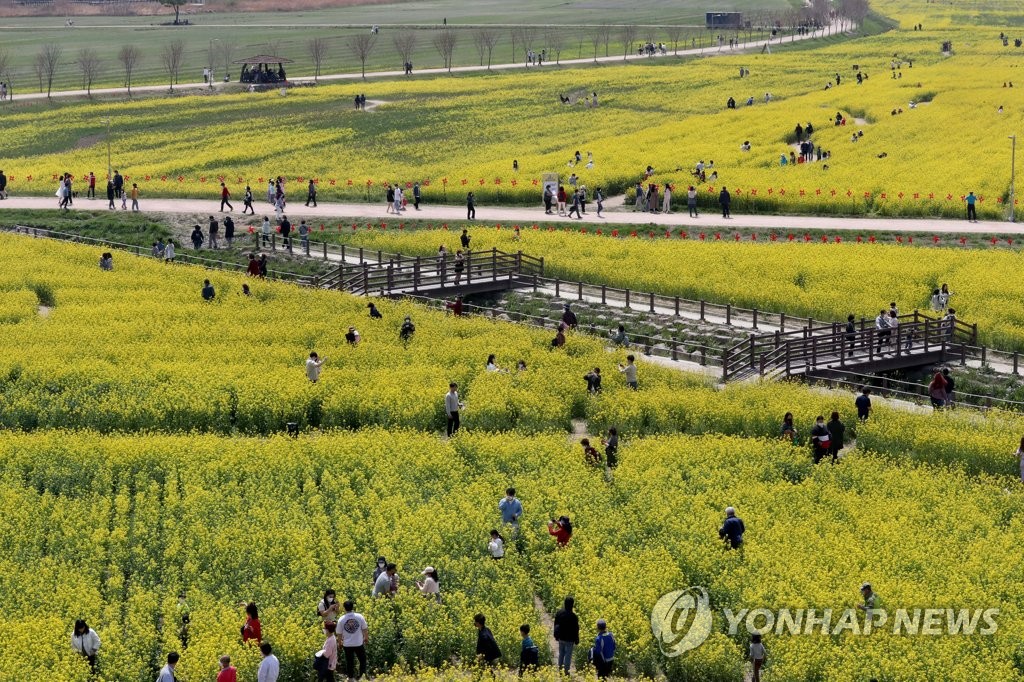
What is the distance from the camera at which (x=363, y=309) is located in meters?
49.8

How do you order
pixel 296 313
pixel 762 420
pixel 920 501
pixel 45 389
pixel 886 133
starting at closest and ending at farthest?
pixel 920 501
pixel 762 420
pixel 45 389
pixel 296 313
pixel 886 133

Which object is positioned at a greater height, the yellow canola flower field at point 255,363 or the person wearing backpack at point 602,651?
the yellow canola flower field at point 255,363

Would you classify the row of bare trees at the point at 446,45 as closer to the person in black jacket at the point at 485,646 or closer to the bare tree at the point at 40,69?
the bare tree at the point at 40,69

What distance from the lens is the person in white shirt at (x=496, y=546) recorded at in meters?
29.2

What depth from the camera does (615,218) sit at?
68.2 metres

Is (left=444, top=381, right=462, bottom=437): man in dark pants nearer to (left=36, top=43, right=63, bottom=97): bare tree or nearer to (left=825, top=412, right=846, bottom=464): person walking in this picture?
(left=825, top=412, right=846, bottom=464): person walking

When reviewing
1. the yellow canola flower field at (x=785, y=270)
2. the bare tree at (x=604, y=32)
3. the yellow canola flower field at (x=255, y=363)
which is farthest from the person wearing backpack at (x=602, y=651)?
the bare tree at (x=604, y=32)

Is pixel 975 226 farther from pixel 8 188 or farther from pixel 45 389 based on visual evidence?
pixel 8 188

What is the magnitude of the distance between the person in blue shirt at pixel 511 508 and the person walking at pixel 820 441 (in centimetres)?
842

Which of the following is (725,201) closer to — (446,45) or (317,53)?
(317,53)

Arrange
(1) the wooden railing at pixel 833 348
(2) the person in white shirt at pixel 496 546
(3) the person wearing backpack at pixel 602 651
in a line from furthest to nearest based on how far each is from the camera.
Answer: (1) the wooden railing at pixel 833 348, (2) the person in white shirt at pixel 496 546, (3) the person wearing backpack at pixel 602 651

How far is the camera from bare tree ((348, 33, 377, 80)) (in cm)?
13416

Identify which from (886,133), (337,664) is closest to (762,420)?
(337,664)

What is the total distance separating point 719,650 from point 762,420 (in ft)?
43.2
